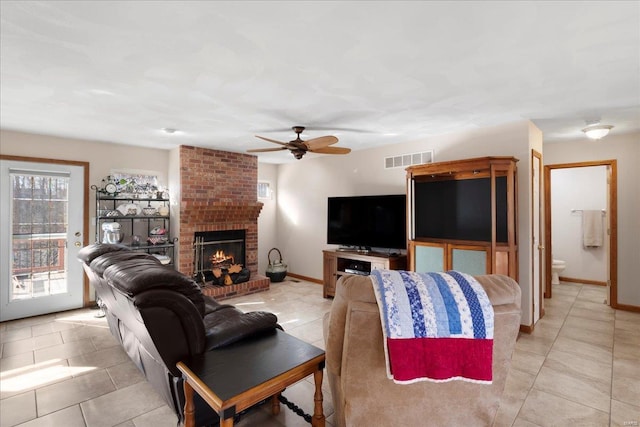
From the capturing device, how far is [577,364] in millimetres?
2900

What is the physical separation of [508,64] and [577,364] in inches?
106

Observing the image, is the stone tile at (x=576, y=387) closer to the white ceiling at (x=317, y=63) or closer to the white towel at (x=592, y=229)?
the white ceiling at (x=317, y=63)

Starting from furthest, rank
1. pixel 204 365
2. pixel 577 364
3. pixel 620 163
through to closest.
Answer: pixel 620 163
pixel 577 364
pixel 204 365

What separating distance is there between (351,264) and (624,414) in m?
3.27

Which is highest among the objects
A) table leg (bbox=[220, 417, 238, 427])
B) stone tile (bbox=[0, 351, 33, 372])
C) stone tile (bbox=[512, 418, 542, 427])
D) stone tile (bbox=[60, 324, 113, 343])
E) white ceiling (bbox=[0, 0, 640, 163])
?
white ceiling (bbox=[0, 0, 640, 163])

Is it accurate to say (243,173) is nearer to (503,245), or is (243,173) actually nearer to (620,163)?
(503,245)

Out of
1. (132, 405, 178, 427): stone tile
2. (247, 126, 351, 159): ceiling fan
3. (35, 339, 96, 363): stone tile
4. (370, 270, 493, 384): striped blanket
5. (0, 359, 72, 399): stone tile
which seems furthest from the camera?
(247, 126, 351, 159): ceiling fan

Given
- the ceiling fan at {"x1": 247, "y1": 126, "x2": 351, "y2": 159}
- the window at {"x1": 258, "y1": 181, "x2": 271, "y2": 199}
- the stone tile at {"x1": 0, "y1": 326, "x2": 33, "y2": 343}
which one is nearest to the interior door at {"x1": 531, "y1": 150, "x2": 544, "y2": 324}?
the ceiling fan at {"x1": 247, "y1": 126, "x2": 351, "y2": 159}

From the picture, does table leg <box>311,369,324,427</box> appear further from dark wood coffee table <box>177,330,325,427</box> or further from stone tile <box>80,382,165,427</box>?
stone tile <box>80,382,165,427</box>

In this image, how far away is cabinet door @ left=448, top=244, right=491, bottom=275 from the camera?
3576 millimetres

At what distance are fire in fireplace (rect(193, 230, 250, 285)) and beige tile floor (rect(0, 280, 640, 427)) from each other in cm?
151

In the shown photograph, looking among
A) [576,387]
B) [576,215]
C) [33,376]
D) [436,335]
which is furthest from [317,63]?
[576,215]

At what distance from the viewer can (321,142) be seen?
11.4ft

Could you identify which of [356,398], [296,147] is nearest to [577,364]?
[356,398]
